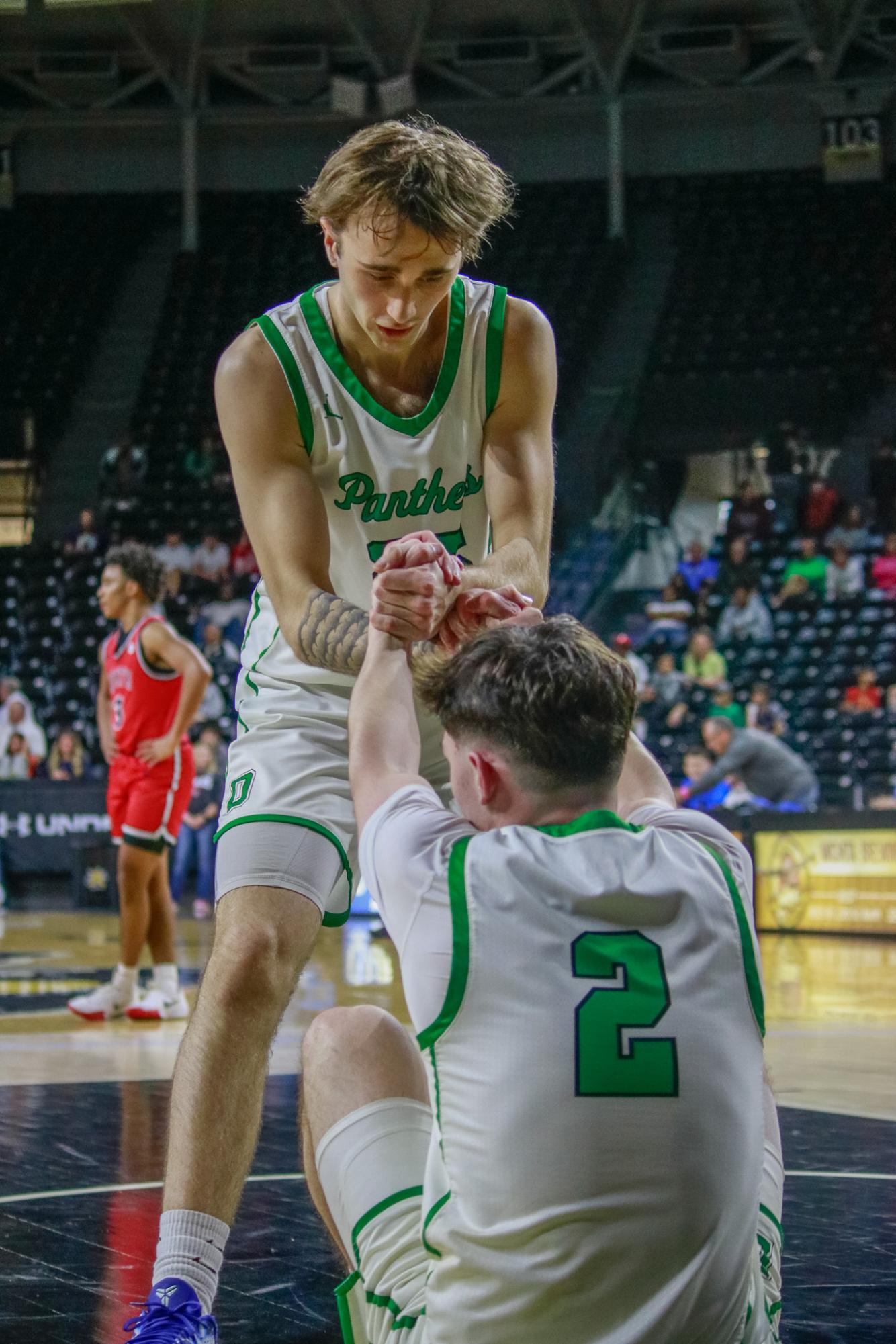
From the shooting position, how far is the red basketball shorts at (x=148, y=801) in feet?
24.1

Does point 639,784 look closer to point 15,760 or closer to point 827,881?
point 827,881

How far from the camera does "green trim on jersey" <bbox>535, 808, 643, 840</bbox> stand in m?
1.88

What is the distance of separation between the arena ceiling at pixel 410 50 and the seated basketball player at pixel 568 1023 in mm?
18940

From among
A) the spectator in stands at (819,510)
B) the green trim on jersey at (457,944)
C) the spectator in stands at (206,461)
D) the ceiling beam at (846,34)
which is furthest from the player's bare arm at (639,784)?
the ceiling beam at (846,34)

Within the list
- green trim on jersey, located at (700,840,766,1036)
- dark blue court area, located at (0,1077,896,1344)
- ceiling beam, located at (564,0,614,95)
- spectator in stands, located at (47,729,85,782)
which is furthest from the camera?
ceiling beam, located at (564,0,614,95)

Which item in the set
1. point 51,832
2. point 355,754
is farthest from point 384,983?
point 51,832

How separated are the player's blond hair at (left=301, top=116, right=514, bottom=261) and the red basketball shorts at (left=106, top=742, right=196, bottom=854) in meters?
4.74

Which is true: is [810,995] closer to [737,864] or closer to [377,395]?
[377,395]

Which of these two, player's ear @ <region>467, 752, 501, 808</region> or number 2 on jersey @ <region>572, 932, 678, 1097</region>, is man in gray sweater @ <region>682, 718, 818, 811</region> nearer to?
player's ear @ <region>467, 752, 501, 808</region>

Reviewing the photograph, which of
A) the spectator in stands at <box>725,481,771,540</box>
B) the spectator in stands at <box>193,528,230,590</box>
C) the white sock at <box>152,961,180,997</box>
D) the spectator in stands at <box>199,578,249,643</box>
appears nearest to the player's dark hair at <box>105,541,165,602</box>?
the white sock at <box>152,961,180,997</box>

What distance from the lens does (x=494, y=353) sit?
3260 millimetres

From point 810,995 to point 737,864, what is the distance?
5815mm

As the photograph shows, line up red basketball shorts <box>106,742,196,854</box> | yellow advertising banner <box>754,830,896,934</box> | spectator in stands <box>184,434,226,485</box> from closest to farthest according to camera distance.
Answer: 1. red basketball shorts <box>106,742,196,854</box>
2. yellow advertising banner <box>754,830,896,934</box>
3. spectator in stands <box>184,434,226,485</box>

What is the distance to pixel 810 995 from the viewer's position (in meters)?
7.48
